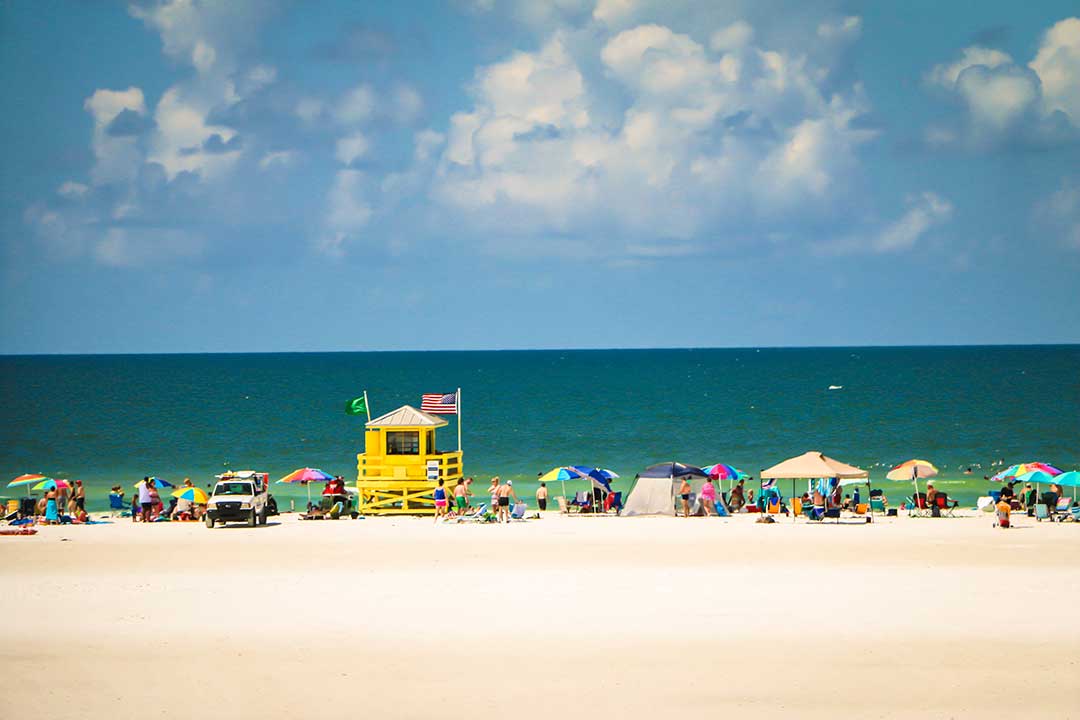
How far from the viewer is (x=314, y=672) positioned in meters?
15.8

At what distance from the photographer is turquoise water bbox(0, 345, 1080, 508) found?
6612 centimetres

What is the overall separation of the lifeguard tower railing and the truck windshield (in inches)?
142

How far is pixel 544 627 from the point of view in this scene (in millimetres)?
18312

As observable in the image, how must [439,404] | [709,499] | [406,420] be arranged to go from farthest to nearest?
[439,404] → [406,420] → [709,499]

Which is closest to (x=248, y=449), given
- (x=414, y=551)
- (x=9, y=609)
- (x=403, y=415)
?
(x=403, y=415)

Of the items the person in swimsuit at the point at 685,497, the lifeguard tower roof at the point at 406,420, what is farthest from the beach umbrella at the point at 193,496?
the person in swimsuit at the point at 685,497

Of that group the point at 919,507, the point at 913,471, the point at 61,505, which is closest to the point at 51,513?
the point at 61,505

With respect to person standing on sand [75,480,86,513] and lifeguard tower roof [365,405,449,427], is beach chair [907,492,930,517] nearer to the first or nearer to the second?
lifeguard tower roof [365,405,449,427]

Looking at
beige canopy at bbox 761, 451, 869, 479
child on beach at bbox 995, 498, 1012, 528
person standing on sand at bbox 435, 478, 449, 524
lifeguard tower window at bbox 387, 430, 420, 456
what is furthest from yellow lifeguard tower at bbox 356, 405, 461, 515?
child on beach at bbox 995, 498, 1012, 528

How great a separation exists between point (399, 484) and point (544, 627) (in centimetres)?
1762

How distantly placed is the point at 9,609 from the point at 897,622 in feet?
49.0

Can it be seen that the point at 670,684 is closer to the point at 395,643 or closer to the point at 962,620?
the point at 395,643

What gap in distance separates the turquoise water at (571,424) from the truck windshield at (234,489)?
1407 centimetres

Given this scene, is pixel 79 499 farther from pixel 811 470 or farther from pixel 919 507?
pixel 919 507
